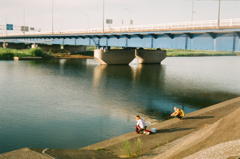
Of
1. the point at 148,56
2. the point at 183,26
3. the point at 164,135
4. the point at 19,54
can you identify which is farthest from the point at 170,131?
the point at 19,54

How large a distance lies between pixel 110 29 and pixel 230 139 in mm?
55211

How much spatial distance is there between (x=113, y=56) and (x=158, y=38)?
27799 millimetres

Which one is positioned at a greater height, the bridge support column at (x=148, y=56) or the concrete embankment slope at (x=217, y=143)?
the bridge support column at (x=148, y=56)

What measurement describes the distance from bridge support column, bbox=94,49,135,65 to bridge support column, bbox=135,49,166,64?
3681 mm

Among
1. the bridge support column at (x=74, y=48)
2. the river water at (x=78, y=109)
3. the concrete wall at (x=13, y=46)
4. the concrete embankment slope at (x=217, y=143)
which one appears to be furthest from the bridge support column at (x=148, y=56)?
the concrete embankment slope at (x=217, y=143)

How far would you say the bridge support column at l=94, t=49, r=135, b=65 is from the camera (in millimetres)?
73562

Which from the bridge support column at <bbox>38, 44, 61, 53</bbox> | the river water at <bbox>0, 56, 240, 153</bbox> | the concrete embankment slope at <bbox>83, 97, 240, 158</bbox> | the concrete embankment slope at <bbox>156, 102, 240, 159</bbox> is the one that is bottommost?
the river water at <bbox>0, 56, 240, 153</bbox>

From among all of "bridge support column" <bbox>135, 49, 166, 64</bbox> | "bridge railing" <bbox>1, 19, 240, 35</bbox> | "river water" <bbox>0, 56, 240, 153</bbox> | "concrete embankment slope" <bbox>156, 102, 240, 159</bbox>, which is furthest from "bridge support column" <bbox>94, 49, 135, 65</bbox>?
"concrete embankment slope" <bbox>156, 102, 240, 159</bbox>

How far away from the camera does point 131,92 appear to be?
32.3 m

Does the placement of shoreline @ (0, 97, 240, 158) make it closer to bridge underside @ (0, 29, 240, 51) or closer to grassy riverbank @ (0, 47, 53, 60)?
bridge underside @ (0, 29, 240, 51)

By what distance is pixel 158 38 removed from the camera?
48.7 meters

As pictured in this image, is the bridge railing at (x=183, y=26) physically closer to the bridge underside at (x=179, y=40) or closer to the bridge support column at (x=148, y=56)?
the bridge underside at (x=179, y=40)

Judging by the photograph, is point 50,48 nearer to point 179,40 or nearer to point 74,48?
point 74,48

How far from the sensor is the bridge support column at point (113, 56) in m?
73.6
